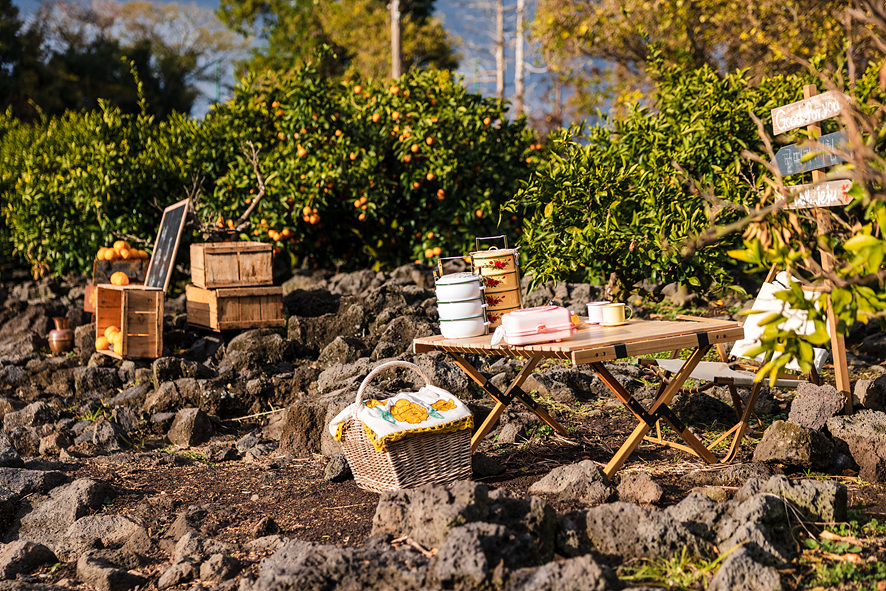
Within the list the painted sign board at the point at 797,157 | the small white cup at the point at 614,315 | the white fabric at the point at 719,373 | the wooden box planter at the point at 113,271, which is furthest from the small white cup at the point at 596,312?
the wooden box planter at the point at 113,271

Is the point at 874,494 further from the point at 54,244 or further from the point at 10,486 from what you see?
the point at 54,244

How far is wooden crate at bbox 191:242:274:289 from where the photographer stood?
7301 mm

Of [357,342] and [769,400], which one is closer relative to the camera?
[769,400]

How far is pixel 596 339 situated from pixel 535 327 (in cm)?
31

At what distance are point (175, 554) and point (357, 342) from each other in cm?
365

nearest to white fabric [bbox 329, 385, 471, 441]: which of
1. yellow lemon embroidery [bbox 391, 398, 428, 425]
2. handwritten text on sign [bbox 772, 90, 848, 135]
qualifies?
yellow lemon embroidery [bbox 391, 398, 428, 425]

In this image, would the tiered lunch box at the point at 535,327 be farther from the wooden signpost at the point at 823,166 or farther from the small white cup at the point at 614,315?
the wooden signpost at the point at 823,166

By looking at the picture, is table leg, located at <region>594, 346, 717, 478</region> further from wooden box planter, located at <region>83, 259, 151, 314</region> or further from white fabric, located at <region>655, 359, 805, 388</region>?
wooden box planter, located at <region>83, 259, 151, 314</region>

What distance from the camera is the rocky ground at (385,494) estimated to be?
2.76 metres

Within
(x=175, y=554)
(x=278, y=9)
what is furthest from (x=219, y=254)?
(x=278, y=9)

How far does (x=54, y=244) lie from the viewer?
9766 millimetres

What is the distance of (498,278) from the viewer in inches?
167

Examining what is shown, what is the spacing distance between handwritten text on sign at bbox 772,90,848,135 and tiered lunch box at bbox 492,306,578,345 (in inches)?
81.0

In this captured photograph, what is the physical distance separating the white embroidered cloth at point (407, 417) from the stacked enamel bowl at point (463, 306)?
37 centimetres
